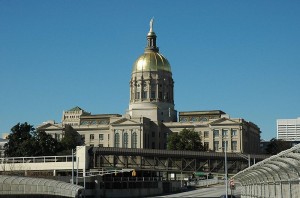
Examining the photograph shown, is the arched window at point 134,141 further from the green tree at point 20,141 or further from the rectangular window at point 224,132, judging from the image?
the green tree at point 20,141

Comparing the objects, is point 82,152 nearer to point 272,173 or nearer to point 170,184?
point 170,184

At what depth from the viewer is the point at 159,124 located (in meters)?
199

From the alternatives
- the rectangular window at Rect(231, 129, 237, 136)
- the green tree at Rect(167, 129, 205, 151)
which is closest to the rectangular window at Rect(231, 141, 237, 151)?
the rectangular window at Rect(231, 129, 237, 136)

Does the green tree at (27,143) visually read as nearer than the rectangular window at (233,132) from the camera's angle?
Yes

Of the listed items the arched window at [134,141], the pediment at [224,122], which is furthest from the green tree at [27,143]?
the pediment at [224,122]

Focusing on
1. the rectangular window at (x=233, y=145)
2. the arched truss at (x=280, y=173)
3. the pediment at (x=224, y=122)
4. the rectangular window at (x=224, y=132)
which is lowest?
the rectangular window at (x=233, y=145)

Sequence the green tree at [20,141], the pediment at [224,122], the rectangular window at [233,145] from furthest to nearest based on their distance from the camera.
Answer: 1. the pediment at [224,122]
2. the rectangular window at [233,145]
3. the green tree at [20,141]

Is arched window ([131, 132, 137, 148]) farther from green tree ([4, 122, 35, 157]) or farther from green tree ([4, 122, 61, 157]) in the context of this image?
green tree ([4, 122, 35, 157])

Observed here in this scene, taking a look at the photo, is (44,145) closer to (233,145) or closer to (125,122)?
(125,122)

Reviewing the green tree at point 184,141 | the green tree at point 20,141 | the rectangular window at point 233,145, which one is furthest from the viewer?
the rectangular window at point 233,145

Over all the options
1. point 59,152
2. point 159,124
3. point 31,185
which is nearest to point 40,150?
point 59,152

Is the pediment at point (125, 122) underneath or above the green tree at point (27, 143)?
above

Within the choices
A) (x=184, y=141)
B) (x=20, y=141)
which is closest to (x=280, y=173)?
(x=20, y=141)

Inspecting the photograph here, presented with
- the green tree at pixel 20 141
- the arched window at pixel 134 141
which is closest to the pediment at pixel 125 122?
the arched window at pixel 134 141
